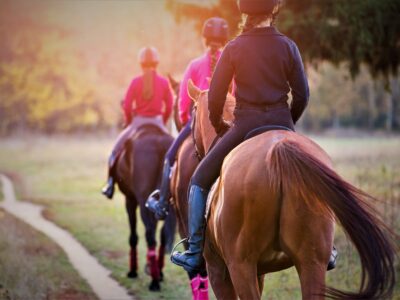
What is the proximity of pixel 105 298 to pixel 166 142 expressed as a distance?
A: 2429mm

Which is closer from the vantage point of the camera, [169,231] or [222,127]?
[222,127]

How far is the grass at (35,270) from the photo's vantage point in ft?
27.2

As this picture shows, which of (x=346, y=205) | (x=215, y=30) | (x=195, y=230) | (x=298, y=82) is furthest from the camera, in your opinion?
(x=215, y=30)

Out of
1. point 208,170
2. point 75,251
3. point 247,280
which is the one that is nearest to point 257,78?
point 208,170

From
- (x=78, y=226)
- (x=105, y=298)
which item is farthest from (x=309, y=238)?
(x=78, y=226)

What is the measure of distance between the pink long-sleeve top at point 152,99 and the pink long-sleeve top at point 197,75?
6.16 ft

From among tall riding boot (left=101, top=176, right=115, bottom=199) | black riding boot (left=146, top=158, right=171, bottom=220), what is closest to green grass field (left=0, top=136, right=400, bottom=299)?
tall riding boot (left=101, top=176, right=115, bottom=199)

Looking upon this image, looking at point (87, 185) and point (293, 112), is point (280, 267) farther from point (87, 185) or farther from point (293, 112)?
point (87, 185)

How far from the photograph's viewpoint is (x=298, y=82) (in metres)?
4.73

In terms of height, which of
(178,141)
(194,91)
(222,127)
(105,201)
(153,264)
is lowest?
(105,201)

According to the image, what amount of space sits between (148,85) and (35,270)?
128 inches

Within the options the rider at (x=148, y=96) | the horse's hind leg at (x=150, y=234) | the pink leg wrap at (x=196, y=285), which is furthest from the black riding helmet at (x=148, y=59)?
the pink leg wrap at (x=196, y=285)

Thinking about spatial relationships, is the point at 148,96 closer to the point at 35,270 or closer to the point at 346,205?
the point at 35,270

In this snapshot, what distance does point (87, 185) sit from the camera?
24.2 m
